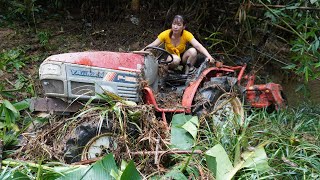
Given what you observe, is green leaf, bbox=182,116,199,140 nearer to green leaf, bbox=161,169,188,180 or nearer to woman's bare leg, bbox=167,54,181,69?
green leaf, bbox=161,169,188,180

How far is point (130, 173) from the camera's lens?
3.06 m

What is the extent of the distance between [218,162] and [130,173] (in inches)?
30.3

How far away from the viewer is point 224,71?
5.33 meters

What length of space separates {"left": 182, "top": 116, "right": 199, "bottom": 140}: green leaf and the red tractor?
0.34m

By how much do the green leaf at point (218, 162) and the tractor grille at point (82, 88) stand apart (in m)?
1.31

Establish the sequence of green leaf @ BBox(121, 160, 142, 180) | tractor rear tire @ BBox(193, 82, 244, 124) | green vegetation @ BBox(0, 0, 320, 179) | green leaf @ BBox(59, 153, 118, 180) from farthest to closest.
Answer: tractor rear tire @ BBox(193, 82, 244, 124)
green vegetation @ BBox(0, 0, 320, 179)
green leaf @ BBox(59, 153, 118, 180)
green leaf @ BBox(121, 160, 142, 180)

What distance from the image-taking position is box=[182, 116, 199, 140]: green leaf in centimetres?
383

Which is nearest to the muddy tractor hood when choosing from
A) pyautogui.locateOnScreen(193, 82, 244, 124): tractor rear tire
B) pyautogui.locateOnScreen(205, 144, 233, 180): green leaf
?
pyautogui.locateOnScreen(193, 82, 244, 124): tractor rear tire

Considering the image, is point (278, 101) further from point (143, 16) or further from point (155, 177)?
point (143, 16)

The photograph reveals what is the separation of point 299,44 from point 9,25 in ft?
15.4

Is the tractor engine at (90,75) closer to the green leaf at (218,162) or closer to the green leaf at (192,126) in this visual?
the green leaf at (192,126)

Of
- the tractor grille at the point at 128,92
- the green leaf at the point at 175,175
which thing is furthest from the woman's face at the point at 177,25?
the green leaf at the point at 175,175

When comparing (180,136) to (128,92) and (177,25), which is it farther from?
(177,25)

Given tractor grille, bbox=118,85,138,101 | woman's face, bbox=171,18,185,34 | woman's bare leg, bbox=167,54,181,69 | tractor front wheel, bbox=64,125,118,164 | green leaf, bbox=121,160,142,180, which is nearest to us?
green leaf, bbox=121,160,142,180
